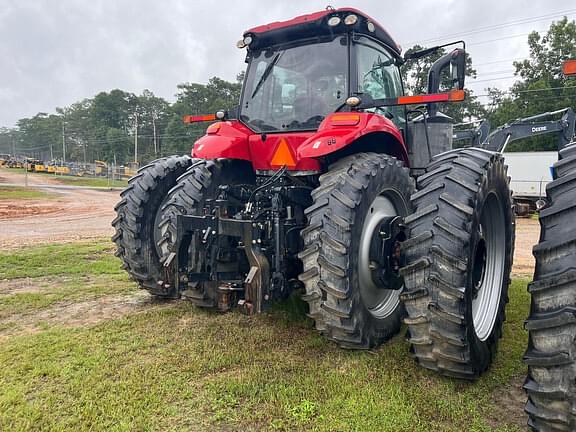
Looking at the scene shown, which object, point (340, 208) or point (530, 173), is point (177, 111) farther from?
point (340, 208)

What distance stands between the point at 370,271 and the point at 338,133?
3.68 feet

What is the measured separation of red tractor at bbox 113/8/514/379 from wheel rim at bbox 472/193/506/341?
0.04 ft

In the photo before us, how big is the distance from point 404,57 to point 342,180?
2234 millimetres

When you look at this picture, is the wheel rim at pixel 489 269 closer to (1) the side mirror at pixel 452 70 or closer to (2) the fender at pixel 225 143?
(1) the side mirror at pixel 452 70

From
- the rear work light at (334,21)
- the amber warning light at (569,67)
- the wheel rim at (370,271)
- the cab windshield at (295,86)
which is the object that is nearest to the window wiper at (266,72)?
the cab windshield at (295,86)

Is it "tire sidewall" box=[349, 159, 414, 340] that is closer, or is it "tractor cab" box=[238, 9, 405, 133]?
"tire sidewall" box=[349, 159, 414, 340]

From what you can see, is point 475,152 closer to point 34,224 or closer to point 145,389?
point 145,389

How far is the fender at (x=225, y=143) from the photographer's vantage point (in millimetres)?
4023

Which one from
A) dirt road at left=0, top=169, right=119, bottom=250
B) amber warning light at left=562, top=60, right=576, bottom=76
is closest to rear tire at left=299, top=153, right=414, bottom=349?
amber warning light at left=562, top=60, right=576, bottom=76

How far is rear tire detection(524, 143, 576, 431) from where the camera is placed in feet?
6.18

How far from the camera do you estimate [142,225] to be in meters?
4.71

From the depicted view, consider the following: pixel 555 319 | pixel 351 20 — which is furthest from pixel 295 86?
pixel 555 319

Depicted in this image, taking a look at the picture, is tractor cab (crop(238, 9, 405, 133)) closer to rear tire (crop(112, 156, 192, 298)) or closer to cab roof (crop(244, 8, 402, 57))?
cab roof (crop(244, 8, 402, 57))

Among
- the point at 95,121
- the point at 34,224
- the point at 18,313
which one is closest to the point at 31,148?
the point at 95,121
